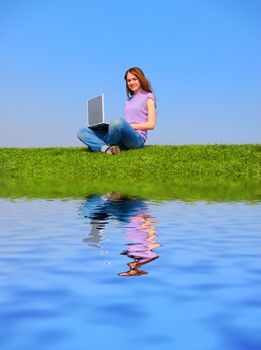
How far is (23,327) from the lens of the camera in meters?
3.50

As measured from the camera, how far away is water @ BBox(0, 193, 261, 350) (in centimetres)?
335

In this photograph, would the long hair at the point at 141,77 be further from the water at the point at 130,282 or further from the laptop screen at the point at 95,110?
the water at the point at 130,282

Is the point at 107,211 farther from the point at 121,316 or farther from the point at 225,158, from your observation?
the point at 225,158

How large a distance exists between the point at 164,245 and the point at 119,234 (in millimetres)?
719

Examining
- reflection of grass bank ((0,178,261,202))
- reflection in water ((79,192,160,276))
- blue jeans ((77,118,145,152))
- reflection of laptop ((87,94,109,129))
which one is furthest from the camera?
reflection of laptop ((87,94,109,129))

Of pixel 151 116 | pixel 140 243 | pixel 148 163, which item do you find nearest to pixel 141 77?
pixel 151 116

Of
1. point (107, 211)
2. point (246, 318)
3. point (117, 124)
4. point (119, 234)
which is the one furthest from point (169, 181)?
point (246, 318)

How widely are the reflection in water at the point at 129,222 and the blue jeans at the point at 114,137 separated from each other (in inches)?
257

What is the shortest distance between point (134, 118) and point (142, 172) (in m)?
2.48

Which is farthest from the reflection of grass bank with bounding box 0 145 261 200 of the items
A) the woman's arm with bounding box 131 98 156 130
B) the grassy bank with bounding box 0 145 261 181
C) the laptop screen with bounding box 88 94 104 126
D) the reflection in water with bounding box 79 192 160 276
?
the reflection in water with bounding box 79 192 160 276

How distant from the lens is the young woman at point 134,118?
18.0 meters

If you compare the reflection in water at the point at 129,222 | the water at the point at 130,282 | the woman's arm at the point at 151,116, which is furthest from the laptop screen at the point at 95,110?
the water at the point at 130,282

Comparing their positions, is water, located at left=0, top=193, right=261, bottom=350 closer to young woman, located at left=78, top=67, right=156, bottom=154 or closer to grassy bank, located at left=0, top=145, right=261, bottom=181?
grassy bank, located at left=0, top=145, right=261, bottom=181

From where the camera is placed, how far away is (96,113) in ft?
62.4
